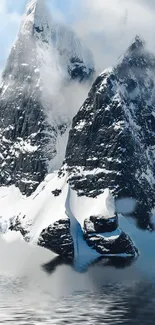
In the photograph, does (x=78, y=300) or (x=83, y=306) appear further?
(x=78, y=300)

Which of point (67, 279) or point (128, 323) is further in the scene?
point (67, 279)

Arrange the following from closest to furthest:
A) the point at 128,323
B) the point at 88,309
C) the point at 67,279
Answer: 1. the point at 128,323
2. the point at 88,309
3. the point at 67,279

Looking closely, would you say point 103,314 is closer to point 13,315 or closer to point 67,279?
point 13,315

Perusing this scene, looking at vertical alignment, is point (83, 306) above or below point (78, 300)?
below

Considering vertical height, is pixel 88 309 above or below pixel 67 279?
below

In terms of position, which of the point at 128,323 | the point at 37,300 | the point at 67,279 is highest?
the point at 67,279

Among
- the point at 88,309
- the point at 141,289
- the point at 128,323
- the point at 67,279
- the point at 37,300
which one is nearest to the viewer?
the point at 128,323

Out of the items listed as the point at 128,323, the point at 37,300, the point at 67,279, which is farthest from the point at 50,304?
the point at 67,279

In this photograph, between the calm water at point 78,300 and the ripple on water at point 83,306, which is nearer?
the ripple on water at point 83,306
